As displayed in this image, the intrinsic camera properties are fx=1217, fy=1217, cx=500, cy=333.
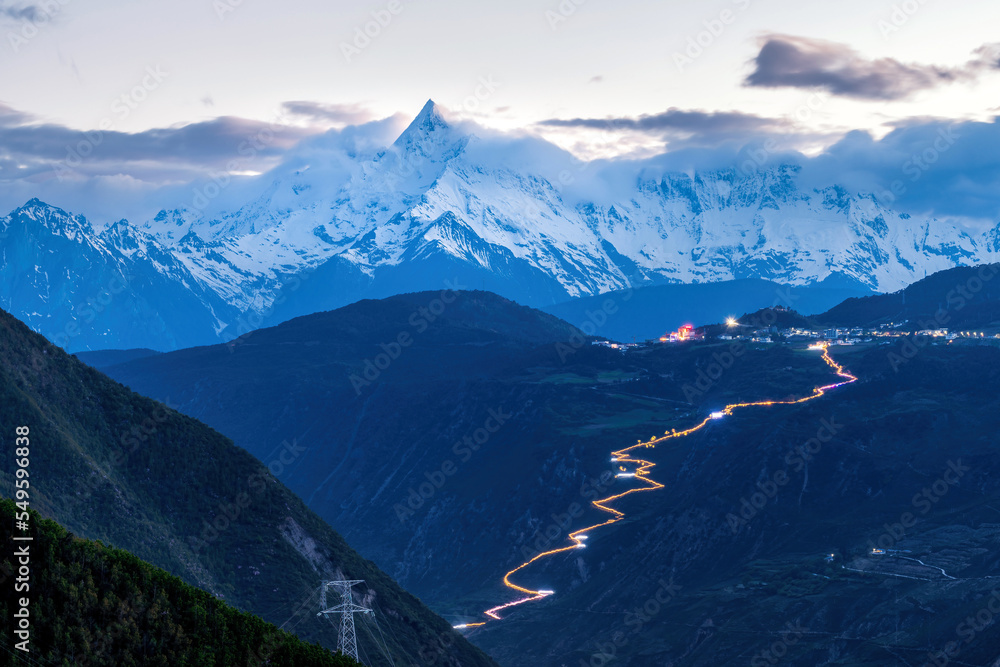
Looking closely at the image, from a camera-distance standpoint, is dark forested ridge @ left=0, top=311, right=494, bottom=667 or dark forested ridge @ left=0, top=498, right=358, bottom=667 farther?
dark forested ridge @ left=0, top=311, right=494, bottom=667

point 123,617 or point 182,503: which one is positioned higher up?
point 182,503

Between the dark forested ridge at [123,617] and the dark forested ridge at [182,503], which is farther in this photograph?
the dark forested ridge at [182,503]

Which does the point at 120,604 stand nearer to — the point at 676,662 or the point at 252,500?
the point at 252,500

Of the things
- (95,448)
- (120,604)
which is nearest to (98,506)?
(95,448)
